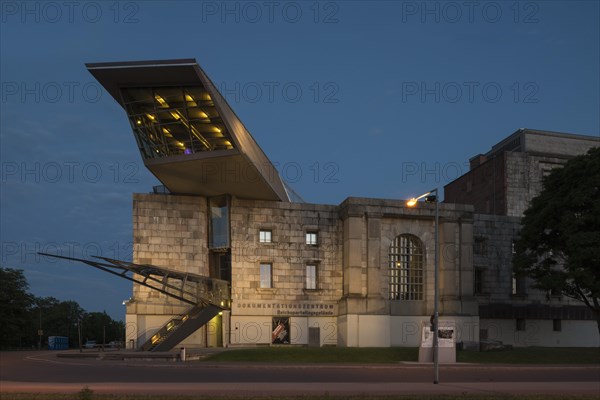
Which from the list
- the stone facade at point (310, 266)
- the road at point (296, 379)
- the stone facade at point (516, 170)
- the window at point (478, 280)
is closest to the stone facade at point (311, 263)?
the stone facade at point (310, 266)

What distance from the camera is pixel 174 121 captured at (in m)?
49.8

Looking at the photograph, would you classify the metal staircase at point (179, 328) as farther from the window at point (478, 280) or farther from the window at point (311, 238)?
the window at point (478, 280)

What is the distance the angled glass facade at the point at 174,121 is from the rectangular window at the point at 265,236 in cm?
1115

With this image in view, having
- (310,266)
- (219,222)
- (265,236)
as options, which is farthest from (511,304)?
(219,222)

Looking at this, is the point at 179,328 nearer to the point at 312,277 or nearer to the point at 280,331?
the point at 280,331

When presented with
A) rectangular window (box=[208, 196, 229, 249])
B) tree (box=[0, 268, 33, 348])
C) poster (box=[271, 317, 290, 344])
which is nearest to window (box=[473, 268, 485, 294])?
poster (box=[271, 317, 290, 344])

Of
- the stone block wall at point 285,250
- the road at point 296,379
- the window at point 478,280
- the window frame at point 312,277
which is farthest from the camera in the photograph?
the window at point 478,280

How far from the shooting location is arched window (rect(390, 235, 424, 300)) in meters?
59.7

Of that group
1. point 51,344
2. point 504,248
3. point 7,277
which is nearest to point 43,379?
point 504,248

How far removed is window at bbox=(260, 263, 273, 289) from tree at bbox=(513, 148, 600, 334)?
67.3 feet

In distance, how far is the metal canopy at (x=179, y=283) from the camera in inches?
1997

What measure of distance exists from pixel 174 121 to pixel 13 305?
167 feet

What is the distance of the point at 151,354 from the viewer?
44844 mm

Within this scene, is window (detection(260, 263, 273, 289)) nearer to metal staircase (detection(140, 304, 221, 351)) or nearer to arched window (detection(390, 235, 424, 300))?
metal staircase (detection(140, 304, 221, 351))
